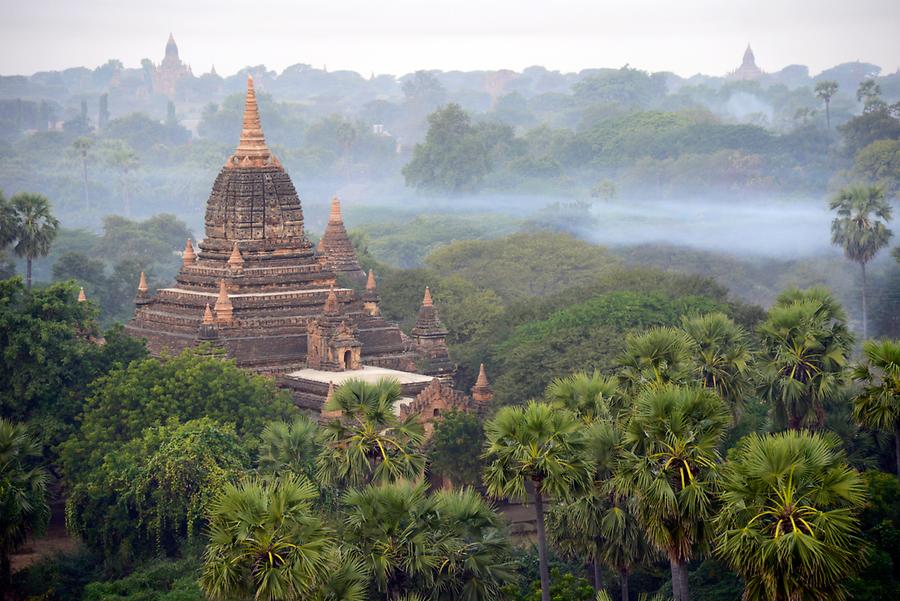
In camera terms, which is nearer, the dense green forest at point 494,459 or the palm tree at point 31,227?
the dense green forest at point 494,459

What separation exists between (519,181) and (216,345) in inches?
5037

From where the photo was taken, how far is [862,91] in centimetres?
18712

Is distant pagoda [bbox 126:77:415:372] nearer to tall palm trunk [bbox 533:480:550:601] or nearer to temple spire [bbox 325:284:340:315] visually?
temple spire [bbox 325:284:340:315]

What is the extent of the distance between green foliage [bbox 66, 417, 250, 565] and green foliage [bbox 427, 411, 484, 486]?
23.5 ft

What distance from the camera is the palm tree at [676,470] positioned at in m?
44.6

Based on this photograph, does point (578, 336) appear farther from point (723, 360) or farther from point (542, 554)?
point (542, 554)

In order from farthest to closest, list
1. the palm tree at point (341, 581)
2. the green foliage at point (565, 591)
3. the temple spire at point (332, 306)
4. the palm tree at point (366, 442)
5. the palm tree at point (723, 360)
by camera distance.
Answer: the temple spire at point (332, 306), the palm tree at point (723, 360), the palm tree at point (366, 442), the green foliage at point (565, 591), the palm tree at point (341, 581)

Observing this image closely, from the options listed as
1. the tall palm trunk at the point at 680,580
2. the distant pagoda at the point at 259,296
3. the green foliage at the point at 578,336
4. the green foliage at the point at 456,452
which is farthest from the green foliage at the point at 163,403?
the tall palm trunk at the point at 680,580

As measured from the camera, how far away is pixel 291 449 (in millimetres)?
57656

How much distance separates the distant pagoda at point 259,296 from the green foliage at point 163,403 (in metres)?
5.23

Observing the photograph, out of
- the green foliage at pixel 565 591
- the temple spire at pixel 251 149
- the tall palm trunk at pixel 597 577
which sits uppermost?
the temple spire at pixel 251 149

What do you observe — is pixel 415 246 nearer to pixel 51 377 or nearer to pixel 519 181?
pixel 519 181

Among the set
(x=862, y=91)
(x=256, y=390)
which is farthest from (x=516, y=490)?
(x=862, y=91)

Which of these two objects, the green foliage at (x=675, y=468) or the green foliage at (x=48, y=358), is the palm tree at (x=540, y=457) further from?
the green foliage at (x=48, y=358)
